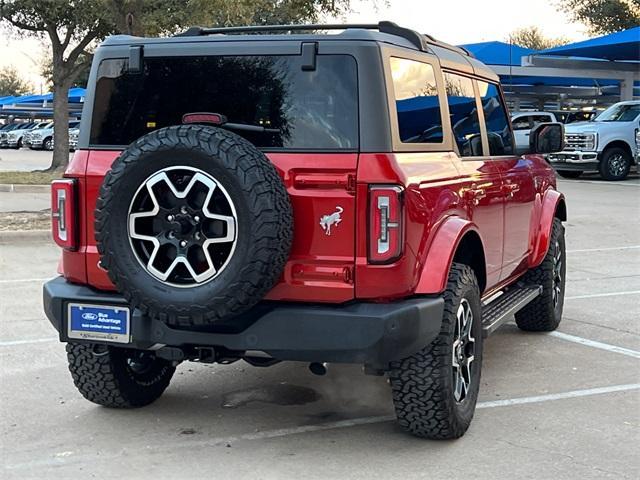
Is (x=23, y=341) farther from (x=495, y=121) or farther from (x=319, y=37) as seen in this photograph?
(x=495, y=121)

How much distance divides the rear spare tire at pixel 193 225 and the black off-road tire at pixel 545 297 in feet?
10.8

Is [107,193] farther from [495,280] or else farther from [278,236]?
[495,280]

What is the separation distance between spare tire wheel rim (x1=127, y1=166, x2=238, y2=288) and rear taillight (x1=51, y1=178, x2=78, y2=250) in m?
0.56

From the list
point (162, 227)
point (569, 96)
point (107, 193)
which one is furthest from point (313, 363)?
point (569, 96)

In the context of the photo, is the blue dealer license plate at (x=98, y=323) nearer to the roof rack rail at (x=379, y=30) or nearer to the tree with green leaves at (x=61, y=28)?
the roof rack rail at (x=379, y=30)

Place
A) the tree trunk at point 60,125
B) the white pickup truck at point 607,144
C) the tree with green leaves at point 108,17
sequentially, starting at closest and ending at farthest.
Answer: the tree with green leaves at point 108,17 < the white pickup truck at point 607,144 < the tree trunk at point 60,125

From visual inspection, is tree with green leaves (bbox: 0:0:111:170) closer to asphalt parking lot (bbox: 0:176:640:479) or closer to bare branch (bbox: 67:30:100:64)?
bare branch (bbox: 67:30:100:64)

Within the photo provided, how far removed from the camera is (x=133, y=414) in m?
4.81

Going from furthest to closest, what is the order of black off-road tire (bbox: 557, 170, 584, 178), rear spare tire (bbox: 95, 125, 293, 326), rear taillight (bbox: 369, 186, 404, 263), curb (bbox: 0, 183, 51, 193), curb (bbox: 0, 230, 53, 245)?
1. black off-road tire (bbox: 557, 170, 584, 178)
2. curb (bbox: 0, 183, 51, 193)
3. curb (bbox: 0, 230, 53, 245)
4. rear taillight (bbox: 369, 186, 404, 263)
5. rear spare tire (bbox: 95, 125, 293, 326)

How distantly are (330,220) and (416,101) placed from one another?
34.2 inches

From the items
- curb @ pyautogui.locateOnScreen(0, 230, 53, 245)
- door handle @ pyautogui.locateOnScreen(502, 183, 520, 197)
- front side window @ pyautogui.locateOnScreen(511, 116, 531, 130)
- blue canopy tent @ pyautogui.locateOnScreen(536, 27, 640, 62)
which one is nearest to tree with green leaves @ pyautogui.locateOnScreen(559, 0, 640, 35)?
blue canopy tent @ pyautogui.locateOnScreen(536, 27, 640, 62)

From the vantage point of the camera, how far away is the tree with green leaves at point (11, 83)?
341 feet

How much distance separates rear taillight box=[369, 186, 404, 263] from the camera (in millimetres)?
3857

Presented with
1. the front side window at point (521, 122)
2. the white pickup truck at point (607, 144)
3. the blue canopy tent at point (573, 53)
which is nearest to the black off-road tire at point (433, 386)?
the white pickup truck at point (607, 144)
